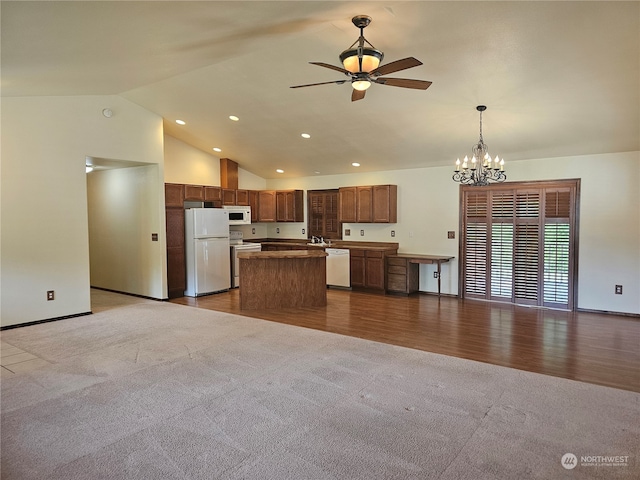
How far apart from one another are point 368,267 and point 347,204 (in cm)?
137

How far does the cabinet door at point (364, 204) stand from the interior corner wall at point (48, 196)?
4195mm

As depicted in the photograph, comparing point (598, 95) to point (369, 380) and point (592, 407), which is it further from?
point (369, 380)

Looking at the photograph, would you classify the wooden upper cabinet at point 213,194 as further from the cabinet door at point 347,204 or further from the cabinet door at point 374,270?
the cabinet door at point 374,270

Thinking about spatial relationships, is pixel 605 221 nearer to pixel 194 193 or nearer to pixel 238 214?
pixel 238 214

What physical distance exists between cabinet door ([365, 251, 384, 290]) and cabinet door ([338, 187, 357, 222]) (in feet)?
2.99

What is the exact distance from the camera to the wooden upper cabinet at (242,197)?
835cm

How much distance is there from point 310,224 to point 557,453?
6924mm

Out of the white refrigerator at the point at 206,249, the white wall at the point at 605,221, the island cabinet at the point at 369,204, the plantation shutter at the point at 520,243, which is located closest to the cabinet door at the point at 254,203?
the white refrigerator at the point at 206,249

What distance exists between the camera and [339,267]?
774 cm

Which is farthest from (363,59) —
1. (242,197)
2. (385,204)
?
(242,197)

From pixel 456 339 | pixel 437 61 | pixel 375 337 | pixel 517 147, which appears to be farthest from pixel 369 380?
pixel 517 147

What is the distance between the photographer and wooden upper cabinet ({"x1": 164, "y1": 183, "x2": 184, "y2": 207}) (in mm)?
6855

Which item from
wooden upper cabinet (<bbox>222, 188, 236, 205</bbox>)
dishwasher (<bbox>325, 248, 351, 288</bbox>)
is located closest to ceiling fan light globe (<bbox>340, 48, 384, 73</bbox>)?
dishwasher (<bbox>325, 248, 351, 288</bbox>)

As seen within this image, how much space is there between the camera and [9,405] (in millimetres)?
2916
